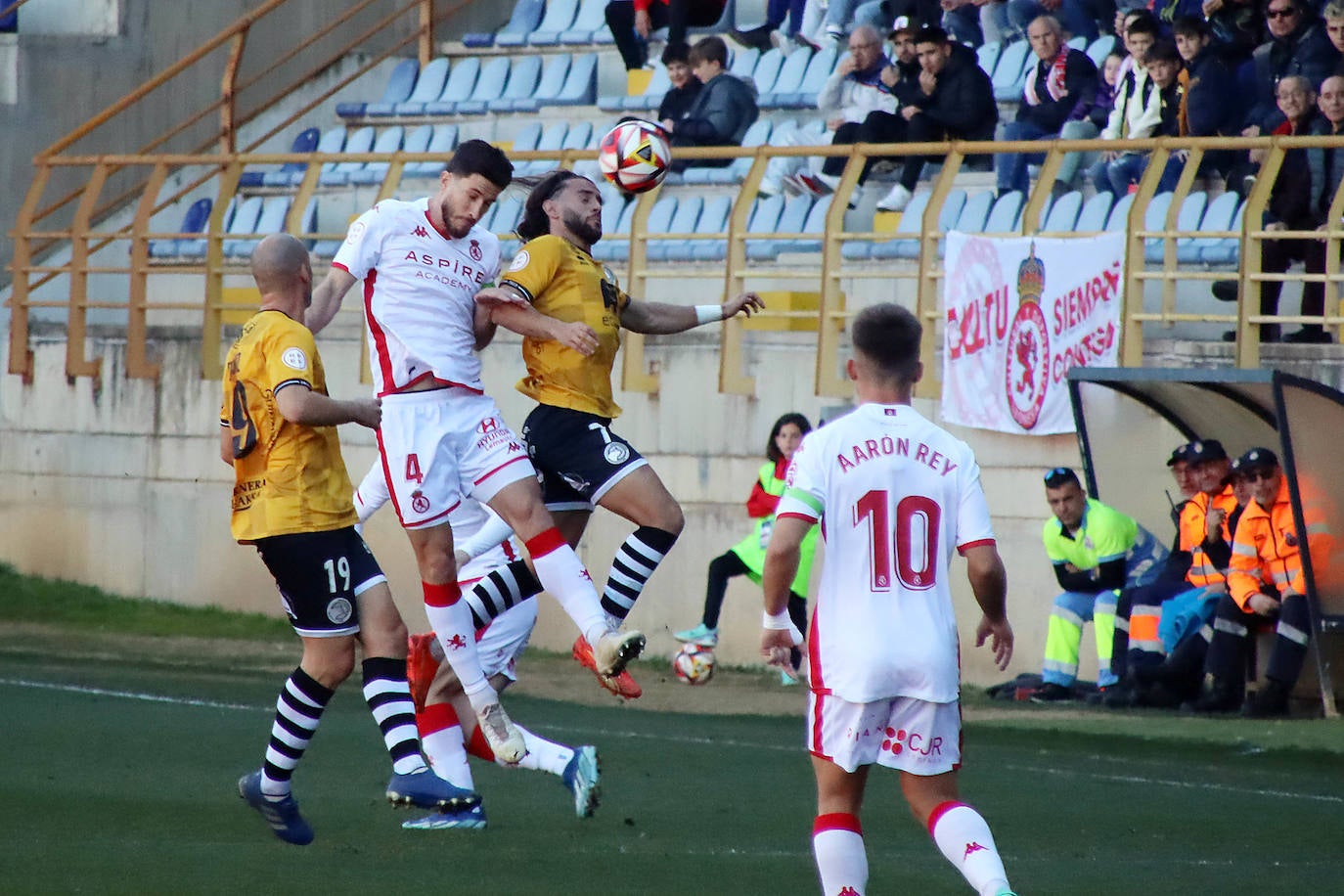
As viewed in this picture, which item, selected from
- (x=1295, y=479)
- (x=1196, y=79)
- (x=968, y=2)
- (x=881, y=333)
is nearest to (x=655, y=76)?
(x=968, y=2)

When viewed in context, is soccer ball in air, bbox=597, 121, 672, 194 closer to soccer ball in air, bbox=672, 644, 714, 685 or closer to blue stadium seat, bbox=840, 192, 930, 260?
soccer ball in air, bbox=672, 644, 714, 685

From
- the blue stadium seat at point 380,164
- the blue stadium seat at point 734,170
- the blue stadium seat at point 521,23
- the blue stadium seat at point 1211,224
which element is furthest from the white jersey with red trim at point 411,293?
the blue stadium seat at point 521,23

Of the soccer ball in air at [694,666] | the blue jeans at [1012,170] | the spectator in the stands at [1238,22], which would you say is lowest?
the soccer ball in air at [694,666]

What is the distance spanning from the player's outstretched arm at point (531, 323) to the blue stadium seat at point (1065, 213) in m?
7.52

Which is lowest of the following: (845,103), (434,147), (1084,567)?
(1084,567)

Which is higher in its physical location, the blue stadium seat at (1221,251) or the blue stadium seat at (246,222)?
the blue stadium seat at (246,222)

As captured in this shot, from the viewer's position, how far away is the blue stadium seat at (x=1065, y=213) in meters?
14.2

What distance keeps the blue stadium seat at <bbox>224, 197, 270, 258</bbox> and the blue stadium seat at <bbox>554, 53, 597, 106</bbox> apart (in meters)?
2.71

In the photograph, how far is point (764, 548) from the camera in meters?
14.0

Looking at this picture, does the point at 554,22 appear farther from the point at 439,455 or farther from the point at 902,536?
the point at 902,536

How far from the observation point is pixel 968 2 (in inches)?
667

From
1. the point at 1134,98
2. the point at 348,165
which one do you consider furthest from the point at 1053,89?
the point at 348,165

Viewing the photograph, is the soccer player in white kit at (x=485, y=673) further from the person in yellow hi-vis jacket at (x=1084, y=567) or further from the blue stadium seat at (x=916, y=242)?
the blue stadium seat at (x=916, y=242)

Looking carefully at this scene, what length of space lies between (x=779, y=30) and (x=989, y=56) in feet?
8.16
